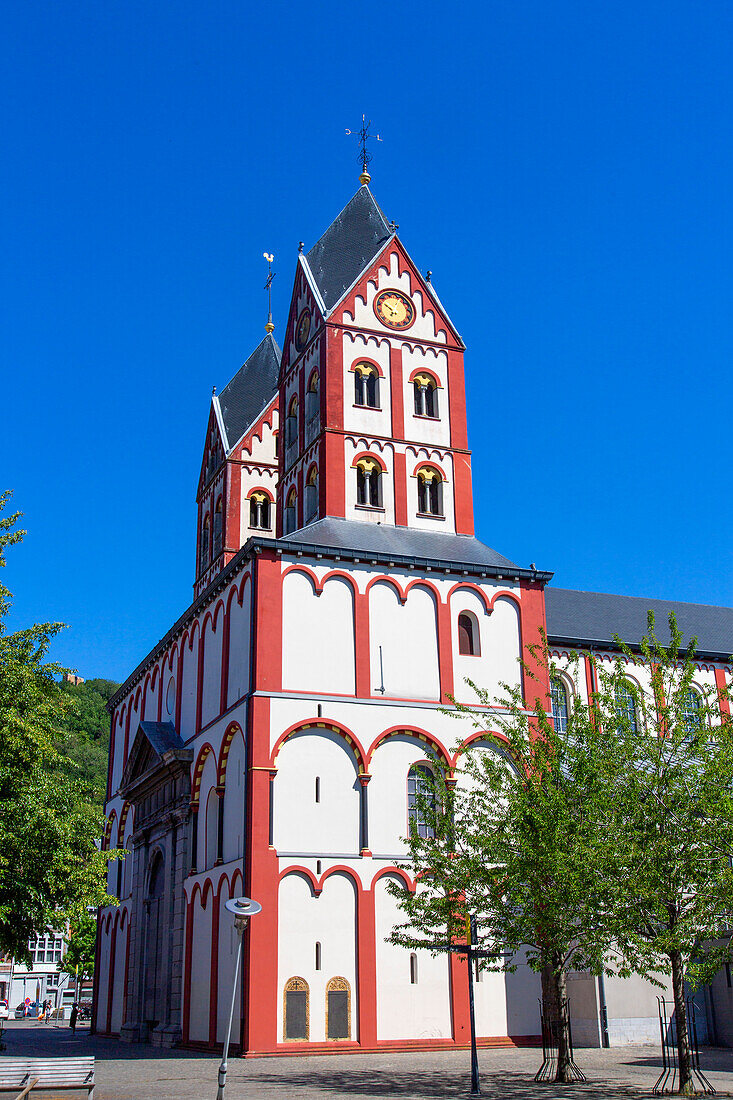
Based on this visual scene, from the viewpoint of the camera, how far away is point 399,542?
36.2 meters

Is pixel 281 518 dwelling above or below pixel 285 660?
above

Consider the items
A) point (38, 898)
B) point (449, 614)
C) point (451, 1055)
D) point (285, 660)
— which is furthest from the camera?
point (449, 614)

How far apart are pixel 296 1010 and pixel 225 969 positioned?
309cm

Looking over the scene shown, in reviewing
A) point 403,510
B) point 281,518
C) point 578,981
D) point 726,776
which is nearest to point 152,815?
point 281,518

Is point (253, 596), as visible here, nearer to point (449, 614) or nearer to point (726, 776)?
point (449, 614)

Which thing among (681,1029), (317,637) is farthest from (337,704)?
(681,1029)

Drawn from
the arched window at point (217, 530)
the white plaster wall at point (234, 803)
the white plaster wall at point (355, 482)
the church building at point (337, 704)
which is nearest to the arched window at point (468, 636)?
the church building at point (337, 704)

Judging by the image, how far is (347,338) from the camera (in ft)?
130

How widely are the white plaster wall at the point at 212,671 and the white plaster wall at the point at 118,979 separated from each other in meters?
13.0

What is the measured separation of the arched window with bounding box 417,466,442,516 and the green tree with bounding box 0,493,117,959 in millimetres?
17923

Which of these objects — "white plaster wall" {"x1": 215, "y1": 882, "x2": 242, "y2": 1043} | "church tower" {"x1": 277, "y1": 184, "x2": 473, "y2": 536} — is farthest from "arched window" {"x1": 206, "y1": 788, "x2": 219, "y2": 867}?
"church tower" {"x1": 277, "y1": 184, "x2": 473, "y2": 536}

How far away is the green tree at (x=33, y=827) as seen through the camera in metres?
21.5

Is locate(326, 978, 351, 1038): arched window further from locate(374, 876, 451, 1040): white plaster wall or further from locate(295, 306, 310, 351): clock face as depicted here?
locate(295, 306, 310, 351): clock face

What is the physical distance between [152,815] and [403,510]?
1455 centimetres
